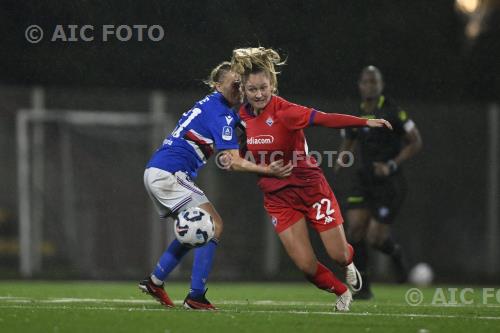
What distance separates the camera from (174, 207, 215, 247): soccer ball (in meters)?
7.30

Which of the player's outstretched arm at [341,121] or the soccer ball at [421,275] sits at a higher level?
the player's outstretched arm at [341,121]

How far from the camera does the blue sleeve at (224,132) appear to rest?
7.55 m

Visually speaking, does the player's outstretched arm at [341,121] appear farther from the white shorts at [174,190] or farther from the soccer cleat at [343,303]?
the soccer cleat at [343,303]

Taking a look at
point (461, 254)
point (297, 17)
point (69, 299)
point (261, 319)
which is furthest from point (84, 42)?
point (461, 254)

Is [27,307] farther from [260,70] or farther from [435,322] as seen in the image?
[435,322]

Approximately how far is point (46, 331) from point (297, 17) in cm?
568

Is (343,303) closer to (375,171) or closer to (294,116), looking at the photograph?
(294,116)

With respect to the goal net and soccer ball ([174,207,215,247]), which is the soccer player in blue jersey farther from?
the goal net

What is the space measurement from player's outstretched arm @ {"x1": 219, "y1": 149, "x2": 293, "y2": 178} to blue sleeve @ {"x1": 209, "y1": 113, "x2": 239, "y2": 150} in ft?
0.16

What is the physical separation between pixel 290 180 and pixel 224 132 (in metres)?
0.62

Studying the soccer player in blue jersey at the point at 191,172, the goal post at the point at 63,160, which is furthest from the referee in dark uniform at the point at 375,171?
the goal post at the point at 63,160

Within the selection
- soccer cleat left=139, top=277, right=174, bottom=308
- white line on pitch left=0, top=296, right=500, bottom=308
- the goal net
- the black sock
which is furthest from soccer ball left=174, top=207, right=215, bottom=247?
the goal net

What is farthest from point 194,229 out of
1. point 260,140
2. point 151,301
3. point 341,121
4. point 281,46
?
point 281,46

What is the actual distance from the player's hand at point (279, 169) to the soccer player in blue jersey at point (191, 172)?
395 millimetres
